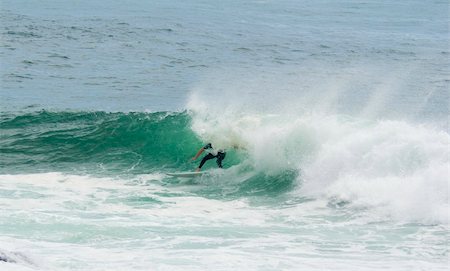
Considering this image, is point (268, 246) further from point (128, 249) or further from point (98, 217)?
point (98, 217)

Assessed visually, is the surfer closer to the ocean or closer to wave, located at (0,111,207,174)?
the ocean

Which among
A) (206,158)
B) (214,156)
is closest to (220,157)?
(214,156)

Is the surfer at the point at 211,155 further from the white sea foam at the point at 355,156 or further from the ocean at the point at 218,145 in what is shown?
the white sea foam at the point at 355,156

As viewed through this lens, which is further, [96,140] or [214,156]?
[96,140]

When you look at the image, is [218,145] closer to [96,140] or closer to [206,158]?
[206,158]

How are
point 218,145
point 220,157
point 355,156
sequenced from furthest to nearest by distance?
point 218,145, point 220,157, point 355,156

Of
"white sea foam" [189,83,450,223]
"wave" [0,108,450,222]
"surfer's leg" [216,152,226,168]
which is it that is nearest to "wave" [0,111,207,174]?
"wave" [0,108,450,222]

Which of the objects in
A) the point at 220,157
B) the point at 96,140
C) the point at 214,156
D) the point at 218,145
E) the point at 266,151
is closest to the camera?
the point at 220,157

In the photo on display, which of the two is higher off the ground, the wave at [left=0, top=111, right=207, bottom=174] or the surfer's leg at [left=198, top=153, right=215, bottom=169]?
the wave at [left=0, top=111, right=207, bottom=174]

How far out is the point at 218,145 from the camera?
75.5 feet

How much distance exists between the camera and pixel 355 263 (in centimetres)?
1352

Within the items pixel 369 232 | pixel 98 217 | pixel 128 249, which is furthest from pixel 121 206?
pixel 369 232

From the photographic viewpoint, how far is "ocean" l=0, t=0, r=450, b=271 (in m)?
14.3

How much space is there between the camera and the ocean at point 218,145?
14.3 metres
